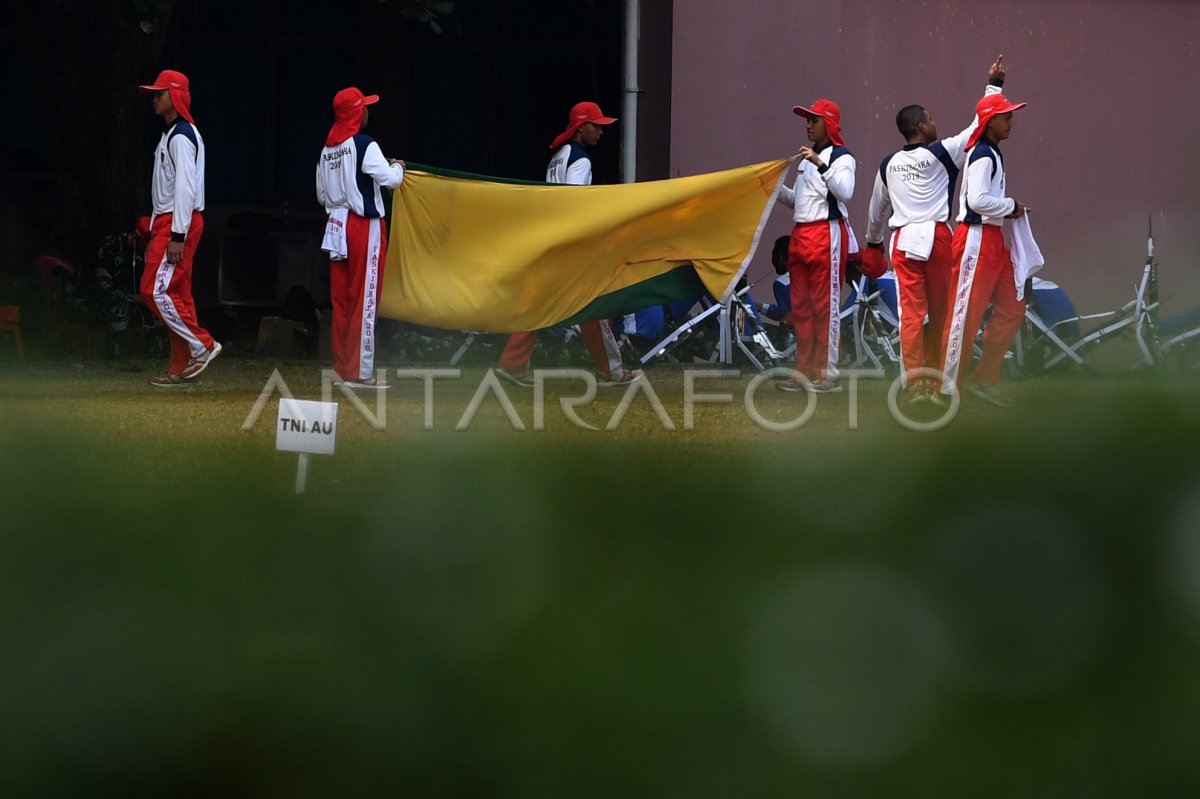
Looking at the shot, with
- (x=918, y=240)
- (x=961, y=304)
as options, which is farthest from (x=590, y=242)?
(x=961, y=304)

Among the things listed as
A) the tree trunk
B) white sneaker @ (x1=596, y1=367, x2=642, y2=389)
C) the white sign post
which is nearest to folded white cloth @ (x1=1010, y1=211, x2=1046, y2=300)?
white sneaker @ (x1=596, y1=367, x2=642, y2=389)

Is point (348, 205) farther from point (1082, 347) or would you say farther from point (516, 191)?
point (1082, 347)

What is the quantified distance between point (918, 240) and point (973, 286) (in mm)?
481

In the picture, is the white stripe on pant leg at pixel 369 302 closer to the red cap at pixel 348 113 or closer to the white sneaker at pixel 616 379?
the red cap at pixel 348 113

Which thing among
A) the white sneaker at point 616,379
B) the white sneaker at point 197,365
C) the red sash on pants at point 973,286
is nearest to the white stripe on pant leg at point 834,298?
the red sash on pants at point 973,286

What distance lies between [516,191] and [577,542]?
20.1 feet

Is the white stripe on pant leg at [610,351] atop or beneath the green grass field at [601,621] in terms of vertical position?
atop

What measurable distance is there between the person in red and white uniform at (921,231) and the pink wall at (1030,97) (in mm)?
5042

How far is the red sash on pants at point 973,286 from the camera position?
38.2ft

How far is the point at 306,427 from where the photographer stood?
7.11 m

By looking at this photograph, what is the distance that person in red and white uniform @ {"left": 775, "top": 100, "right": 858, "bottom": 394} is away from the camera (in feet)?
42.1

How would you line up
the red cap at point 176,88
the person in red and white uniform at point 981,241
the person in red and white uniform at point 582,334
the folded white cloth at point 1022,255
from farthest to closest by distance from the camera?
the person in red and white uniform at point 582,334, the red cap at point 176,88, the folded white cloth at point 1022,255, the person in red and white uniform at point 981,241

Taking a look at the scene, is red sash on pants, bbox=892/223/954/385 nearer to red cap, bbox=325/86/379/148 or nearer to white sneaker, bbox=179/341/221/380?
red cap, bbox=325/86/379/148

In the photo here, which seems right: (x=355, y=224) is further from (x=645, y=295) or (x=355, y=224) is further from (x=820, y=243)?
(x=820, y=243)
